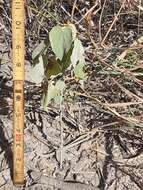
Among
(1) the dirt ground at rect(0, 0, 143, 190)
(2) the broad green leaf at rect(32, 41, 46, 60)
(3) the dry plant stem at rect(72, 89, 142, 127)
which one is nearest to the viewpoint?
(2) the broad green leaf at rect(32, 41, 46, 60)

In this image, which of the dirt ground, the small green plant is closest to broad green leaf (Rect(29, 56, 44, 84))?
the small green plant

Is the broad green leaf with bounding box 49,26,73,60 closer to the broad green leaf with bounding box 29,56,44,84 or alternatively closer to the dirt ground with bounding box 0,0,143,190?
the broad green leaf with bounding box 29,56,44,84

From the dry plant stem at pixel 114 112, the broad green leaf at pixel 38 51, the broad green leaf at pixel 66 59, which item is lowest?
the dry plant stem at pixel 114 112

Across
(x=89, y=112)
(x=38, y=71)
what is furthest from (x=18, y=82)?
(x=89, y=112)

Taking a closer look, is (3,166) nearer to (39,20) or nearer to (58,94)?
(58,94)

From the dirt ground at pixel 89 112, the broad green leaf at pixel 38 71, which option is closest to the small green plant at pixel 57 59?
the broad green leaf at pixel 38 71

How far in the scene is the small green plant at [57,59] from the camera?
1293 mm

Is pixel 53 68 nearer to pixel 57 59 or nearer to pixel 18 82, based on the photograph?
pixel 57 59

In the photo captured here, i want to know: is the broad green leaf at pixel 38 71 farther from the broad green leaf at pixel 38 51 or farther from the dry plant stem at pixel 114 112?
the dry plant stem at pixel 114 112

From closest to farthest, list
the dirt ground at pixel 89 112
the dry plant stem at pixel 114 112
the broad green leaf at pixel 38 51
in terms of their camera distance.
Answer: the broad green leaf at pixel 38 51
the dirt ground at pixel 89 112
the dry plant stem at pixel 114 112

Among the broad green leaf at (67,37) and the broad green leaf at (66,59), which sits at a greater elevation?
the broad green leaf at (67,37)

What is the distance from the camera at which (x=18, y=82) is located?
51.6 inches

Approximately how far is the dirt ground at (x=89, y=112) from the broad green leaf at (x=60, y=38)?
34 centimetres

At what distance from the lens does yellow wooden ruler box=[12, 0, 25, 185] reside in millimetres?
1235
